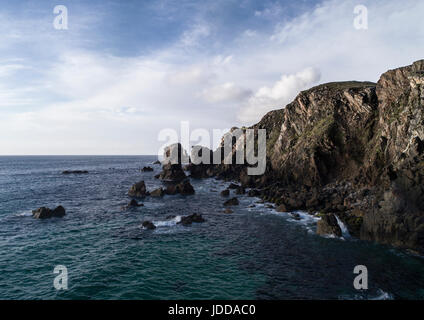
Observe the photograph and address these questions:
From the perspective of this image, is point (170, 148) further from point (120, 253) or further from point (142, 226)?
point (120, 253)

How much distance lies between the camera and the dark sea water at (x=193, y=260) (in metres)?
23.4

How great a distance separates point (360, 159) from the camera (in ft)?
210

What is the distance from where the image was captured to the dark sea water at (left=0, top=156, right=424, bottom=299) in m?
23.4

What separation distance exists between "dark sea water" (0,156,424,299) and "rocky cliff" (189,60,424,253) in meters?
5.80

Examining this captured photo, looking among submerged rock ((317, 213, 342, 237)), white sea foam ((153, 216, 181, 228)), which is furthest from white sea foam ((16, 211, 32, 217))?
submerged rock ((317, 213, 342, 237))

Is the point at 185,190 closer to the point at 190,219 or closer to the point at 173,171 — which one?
the point at 190,219

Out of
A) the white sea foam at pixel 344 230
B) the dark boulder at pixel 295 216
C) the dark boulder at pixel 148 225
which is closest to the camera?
the white sea foam at pixel 344 230

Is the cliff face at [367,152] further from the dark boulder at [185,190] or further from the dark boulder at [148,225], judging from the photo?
the dark boulder at [148,225]

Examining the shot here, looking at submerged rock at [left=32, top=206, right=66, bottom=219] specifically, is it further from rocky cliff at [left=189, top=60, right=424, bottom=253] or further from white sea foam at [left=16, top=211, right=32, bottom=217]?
rocky cliff at [left=189, top=60, right=424, bottom=253]

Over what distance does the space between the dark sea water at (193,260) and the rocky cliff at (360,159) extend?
5801 mm

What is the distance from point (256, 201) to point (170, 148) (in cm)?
7663

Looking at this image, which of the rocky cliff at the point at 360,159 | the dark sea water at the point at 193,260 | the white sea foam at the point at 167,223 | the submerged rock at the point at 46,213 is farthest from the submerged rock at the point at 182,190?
the submerged rock at the point at 46,213
